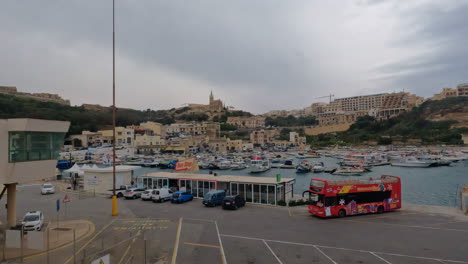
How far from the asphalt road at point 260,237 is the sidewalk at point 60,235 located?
47 cm

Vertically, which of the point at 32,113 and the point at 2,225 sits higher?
the point at 32,113

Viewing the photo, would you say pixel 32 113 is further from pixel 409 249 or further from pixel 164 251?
pixel 409 249

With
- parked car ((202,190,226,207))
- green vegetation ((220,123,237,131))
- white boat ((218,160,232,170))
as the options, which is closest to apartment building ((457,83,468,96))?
green vegetation ((220,123,237,131))

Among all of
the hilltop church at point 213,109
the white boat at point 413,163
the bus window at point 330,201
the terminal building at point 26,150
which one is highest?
the hilltop church at point 213,109

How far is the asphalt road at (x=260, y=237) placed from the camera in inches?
373

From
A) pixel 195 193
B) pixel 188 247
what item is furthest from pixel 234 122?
pixel 188 247

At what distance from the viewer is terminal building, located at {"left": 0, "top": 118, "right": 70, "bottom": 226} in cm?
1078

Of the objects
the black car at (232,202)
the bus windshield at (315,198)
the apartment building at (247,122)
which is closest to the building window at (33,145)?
the black car at (232,202)

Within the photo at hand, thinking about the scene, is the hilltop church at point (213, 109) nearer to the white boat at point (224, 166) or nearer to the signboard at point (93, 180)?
the white boat at point (224, 166)

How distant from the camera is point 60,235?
39.7ft

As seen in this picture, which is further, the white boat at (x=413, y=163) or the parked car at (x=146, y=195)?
the white boat at (x=413, y=163)

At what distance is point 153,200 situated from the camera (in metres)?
19.4

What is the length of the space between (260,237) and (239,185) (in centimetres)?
735

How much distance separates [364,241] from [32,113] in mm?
93949
